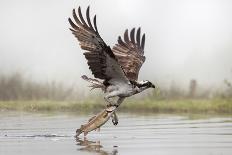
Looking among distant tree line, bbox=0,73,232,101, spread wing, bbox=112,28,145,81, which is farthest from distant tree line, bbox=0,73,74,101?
spread wing, bbox=112,28,145,81

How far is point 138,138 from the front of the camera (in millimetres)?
19625

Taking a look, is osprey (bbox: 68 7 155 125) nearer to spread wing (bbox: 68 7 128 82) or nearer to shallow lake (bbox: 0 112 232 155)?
spread wing (bbox: 68 7 128 82)

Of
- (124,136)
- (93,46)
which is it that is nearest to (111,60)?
(93,46)

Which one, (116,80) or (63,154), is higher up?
(116,80)

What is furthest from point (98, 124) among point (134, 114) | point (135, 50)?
point (134, 114)

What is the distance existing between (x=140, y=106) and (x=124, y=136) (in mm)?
9727

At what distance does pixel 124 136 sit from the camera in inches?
795

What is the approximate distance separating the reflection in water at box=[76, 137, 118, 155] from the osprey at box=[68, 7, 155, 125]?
130 centimetres

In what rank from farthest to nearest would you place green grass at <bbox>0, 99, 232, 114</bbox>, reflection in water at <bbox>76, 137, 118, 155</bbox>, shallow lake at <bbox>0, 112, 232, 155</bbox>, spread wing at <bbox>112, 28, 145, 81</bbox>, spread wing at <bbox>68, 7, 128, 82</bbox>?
green grass at <bbox>0, 99, 232, 114</bbox>, spread wing at <bbox>112, 28, 145, 81</bbox>, spread wing at <bbox>68, 7, 128, 82</bbox>, shallow lake at <bbox>0, 112, 232, 155</bbox>, reflection in water at <bbox>76, 137, 118, 155</bbox>

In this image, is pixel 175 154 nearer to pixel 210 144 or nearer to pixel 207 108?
pixel 210 144

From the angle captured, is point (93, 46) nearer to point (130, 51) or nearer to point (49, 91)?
point (130, 51)

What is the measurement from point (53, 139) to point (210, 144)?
11.1 ft

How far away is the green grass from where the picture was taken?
2838 centimetres

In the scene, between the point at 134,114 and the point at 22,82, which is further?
the point at 22,82
